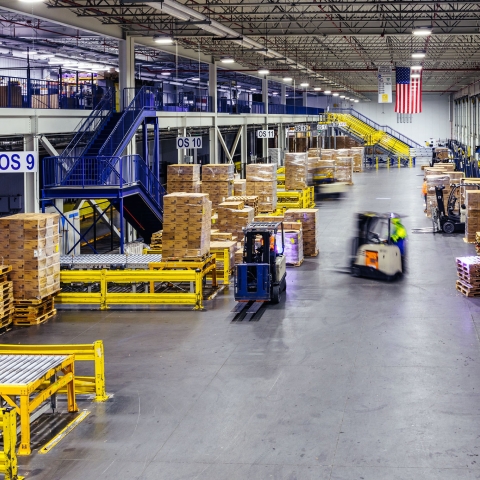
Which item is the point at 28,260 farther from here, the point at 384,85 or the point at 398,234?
the point at 384,85

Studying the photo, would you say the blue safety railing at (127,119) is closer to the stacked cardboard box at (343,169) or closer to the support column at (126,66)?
the support column at (126,66)

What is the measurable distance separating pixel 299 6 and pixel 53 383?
1834 centimetres

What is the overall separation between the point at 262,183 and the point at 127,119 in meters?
7.72

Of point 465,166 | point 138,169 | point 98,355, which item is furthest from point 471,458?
point 465,166

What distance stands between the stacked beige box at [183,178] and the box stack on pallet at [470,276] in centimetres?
990

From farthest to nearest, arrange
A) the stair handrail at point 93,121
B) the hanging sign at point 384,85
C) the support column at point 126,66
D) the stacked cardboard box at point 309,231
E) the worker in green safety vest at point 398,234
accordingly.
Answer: the hanging sign at point 384,85, the support column at point 126,66, the stacked cardboard box at point 309,231, the stair handrail at point 93,121, the worker in green safety vest at point 398,234

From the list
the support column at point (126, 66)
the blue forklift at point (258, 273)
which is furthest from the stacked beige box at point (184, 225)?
the support column at point (126, 66)

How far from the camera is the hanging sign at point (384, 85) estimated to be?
32.6 meters

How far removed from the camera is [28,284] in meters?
15.6

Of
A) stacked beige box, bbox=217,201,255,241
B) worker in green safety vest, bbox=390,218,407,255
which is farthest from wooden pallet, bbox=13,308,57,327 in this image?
worker in green safety vest, bbox=390,218,407,255

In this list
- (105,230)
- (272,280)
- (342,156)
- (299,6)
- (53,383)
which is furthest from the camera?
(342,156)

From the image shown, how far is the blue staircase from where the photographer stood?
2036 centimetres

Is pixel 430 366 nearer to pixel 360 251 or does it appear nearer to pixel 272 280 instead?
pixel 272 280

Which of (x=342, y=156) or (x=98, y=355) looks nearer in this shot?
(x=98, y=355)
